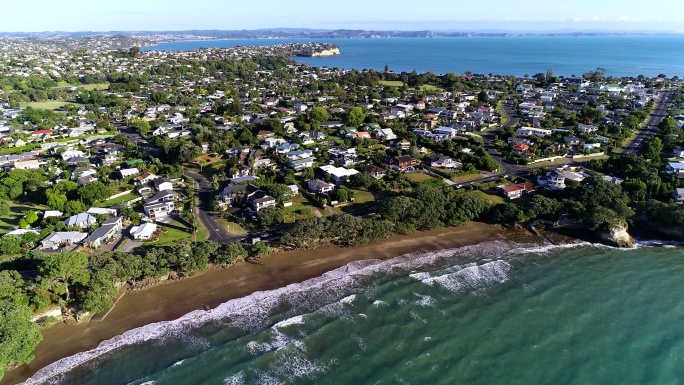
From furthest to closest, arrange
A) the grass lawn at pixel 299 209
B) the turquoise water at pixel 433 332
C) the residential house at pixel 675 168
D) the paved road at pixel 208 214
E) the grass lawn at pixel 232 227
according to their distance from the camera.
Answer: the residential house at pixel 675 168 < the grass lawn at pixel 299 209 < the grass lawn at pixel 232 227 < the paved road at pixel 208 214 < the turquoise water at pixel 433 332

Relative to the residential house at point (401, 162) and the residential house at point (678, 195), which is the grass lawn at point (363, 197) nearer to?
the residential house at point (401, 162)

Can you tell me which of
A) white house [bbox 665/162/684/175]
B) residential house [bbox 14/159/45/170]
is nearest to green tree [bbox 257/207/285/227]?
residential house [bbox 14/159/45/170]

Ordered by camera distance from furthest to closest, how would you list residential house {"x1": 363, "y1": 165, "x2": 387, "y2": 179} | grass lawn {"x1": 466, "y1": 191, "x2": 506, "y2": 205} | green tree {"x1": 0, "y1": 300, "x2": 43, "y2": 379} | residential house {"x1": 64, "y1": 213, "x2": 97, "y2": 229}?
1. residential house {"x1": 363, "y1": 165, "x2": 387, "y2": 179}
2. grass lawn {"x1": 466, "y1": 191, "x2": 506, "y2": 205}
3. residential house {"x1": 64, "y1": 213, "x2": 97, "y2": 229}
4. green tree {"x1": 0, "y1": 300, "x2": 43, "y2": 379}

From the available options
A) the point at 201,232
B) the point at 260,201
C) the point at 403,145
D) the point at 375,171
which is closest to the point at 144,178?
the point at 201,232

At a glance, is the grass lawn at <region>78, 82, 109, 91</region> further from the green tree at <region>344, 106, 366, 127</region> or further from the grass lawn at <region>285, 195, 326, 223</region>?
the grass lawn at <region>285, 195, 326, 223</region>

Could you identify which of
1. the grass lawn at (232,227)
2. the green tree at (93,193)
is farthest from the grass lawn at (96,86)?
the grass lawn at (232,227)

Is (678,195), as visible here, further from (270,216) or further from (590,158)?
(270,216)
